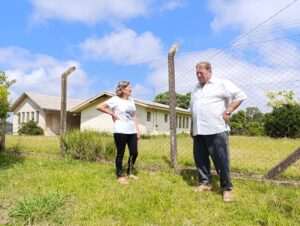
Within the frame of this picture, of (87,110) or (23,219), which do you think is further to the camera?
(87,110)

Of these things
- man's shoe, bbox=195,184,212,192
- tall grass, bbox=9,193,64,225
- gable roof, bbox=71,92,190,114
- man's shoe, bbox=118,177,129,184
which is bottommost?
tall grass, bbox=9,193,64,225

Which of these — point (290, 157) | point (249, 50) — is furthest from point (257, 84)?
point (290, 157)

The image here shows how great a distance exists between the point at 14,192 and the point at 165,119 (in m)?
21.6

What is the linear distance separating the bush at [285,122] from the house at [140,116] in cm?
664

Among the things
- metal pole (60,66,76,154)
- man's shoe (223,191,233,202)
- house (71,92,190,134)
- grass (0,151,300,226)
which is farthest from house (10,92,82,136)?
man's shoe (223,191,233,202)

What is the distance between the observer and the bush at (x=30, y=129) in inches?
1018

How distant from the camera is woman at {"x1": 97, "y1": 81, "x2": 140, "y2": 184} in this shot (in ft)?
16.0

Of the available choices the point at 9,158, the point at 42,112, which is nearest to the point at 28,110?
the point at 42,112

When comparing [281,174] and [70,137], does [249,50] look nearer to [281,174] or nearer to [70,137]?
[281,174]

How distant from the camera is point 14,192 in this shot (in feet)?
14.0

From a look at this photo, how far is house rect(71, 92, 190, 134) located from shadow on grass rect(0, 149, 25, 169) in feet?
46.5

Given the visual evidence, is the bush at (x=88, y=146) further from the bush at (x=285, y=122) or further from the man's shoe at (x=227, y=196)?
the bush at (x=285, y=122)

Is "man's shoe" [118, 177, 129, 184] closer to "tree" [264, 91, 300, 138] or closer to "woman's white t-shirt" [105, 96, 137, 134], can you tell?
"woman's white t-shirt" [105, 96, 137, 134]

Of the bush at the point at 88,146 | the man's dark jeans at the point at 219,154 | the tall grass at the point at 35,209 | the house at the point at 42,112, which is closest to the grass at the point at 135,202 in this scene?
the tall grass at the point at 35,209
